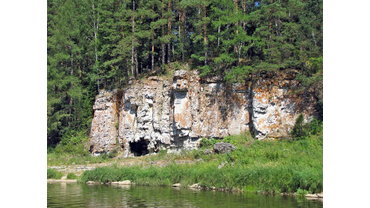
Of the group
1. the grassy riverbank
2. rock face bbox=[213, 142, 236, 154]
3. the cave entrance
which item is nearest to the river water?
the grassy riverbank

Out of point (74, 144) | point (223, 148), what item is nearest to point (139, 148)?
point (74, 144)

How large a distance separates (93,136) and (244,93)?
17.5 metres

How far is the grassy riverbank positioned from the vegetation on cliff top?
5882 mm

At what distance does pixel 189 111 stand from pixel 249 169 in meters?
12.8

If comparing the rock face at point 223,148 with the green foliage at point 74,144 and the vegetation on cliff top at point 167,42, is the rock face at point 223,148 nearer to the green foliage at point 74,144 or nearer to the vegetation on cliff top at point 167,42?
the vegetation on cliff top at point 167,42

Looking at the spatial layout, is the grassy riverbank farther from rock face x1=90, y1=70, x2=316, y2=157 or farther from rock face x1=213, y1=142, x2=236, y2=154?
rock face x1=90, y1=70, x2=316, y2=157

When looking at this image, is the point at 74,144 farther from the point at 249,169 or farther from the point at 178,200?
the point at 178,200

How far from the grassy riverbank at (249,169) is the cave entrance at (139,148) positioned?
180 inches

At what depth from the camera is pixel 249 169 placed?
65.6ft

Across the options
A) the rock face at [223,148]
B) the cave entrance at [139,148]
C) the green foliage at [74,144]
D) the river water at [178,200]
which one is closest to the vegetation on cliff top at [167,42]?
the green foliage at [74,144]

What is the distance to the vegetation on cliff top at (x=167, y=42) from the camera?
30.5 meters

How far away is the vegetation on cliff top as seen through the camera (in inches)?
1201
